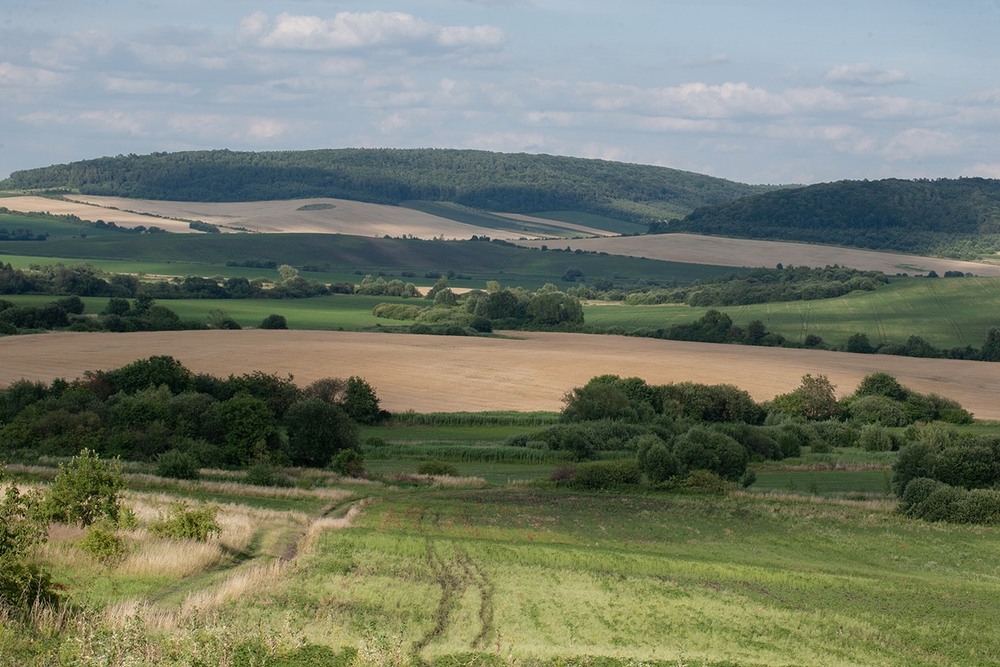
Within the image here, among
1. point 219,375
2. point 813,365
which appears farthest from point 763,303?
point 219,375

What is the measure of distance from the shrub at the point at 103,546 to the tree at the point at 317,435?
22001 mm

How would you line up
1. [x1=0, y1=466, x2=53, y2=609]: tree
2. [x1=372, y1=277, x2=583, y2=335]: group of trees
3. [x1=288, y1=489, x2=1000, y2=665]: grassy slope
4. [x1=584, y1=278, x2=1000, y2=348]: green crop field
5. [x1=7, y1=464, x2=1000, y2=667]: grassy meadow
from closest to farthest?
[x1=7, y1=464, x2=1000, y2=667]: grassy meadow
[x1=0, y1=466, x2=53, y2=609]: tree
[x1=288, y1=489, x2=1000, y2=665]: grassy slope
[x1=584, y1=278, x2=1000, y2=348]: green crop field
[x1=372, y1=277, x2=583, y2=335]: group of trees

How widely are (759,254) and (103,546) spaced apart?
150097 mm

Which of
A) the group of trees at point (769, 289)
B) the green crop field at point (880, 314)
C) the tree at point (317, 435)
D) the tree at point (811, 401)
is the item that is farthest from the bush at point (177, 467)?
the group of trees at point (769, 289)

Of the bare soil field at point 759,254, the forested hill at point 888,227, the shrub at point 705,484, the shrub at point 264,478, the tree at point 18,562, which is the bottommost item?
the shrub at point 264,478

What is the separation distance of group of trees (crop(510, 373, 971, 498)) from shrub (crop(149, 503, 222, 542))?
17.2 m

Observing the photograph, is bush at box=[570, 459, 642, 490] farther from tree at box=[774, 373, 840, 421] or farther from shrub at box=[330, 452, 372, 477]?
tree at box=[774, 373, 840, 421]

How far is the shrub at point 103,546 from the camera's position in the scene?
23.6m

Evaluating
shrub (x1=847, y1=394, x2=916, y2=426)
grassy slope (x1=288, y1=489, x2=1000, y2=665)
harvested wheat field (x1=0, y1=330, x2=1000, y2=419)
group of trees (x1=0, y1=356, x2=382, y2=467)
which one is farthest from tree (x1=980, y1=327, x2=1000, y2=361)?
grassy slope (x1=288, y1=489, x2=1000, y2=665)

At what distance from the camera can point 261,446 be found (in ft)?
148

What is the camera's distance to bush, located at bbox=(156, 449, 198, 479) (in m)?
39.5

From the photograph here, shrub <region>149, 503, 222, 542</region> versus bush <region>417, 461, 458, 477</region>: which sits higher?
shrub <region>149, 503, 222, 542</region>

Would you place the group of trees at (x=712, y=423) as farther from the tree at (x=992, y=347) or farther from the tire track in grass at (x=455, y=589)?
the tree at (x=992, y=347)

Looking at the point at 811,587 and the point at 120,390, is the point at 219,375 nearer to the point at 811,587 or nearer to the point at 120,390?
the point at 120,390
